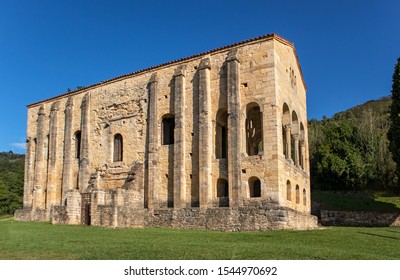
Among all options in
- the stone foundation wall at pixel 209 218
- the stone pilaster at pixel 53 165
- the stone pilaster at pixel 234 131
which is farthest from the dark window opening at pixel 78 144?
the stone pilaster at pixel 234 131

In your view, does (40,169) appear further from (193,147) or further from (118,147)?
(193,147)

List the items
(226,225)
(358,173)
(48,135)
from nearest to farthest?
(226,225), (48,135), (358,173)

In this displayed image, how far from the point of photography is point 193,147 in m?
23.1

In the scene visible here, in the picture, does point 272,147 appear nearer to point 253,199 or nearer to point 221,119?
point 253,199

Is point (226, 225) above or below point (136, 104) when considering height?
below

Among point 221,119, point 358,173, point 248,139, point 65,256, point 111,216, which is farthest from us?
point 358,173

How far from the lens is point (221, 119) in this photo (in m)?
23.8

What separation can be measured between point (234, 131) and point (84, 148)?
12.2m

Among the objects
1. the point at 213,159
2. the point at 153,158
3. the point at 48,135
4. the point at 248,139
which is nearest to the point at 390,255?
the point at 213,159

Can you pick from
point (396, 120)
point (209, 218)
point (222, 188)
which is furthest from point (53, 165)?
point (396, 120)

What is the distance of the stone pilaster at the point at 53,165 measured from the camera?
98.8 feet

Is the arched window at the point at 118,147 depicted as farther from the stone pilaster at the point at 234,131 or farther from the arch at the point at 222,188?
the stone pilaster at the point at 234,131

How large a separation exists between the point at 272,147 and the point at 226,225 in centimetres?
452

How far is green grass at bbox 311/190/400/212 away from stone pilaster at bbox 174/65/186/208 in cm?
1506
